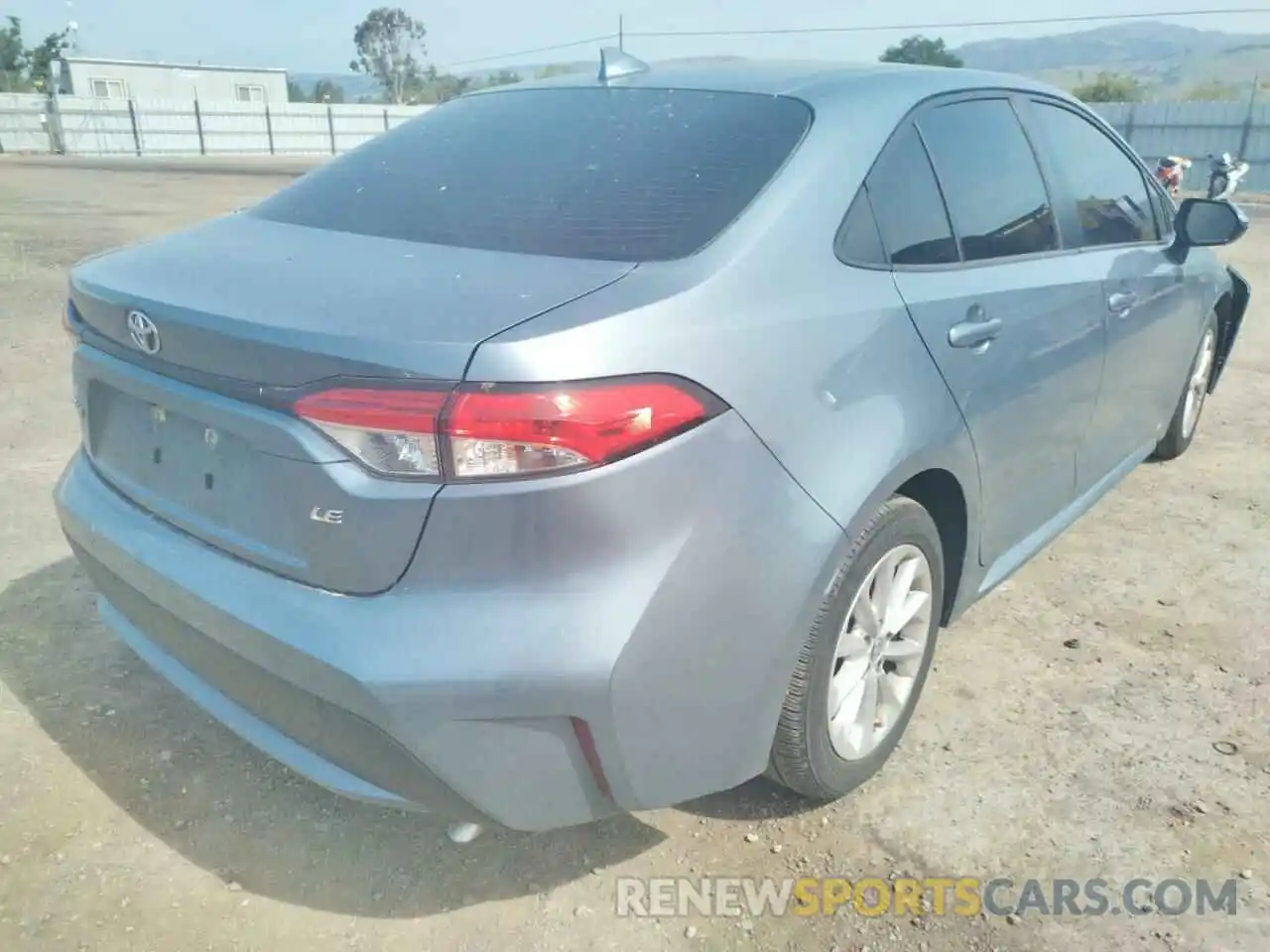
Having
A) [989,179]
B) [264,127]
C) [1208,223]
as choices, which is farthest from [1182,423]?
[264,127]

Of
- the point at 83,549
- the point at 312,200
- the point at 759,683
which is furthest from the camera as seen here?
the point at 312,200

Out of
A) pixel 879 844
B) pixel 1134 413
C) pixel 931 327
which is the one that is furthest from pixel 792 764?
pixel 1134 413

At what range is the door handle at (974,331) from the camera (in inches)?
97.1

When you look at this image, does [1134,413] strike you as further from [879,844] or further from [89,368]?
[89,368]

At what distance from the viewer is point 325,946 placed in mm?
2111

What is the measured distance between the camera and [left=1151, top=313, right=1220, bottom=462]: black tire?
180 inches

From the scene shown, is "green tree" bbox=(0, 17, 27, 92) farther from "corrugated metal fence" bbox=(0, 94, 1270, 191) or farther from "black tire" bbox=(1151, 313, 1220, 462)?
"black tire" bbox=(1151, 313, 1220, 462)

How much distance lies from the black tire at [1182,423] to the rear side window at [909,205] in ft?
8.09

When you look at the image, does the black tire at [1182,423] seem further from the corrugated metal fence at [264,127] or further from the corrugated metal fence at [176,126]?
the corrugated metal fence at [176,126]

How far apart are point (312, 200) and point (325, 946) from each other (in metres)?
1.73

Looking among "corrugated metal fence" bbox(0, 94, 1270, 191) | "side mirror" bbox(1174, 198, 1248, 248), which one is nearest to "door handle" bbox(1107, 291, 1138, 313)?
"side mirror" bbox(1174, 198, 1248, 248)

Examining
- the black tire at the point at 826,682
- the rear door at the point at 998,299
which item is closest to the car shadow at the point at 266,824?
the black tire at the point at 826,682

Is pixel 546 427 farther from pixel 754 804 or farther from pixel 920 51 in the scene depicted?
pixel 920 51

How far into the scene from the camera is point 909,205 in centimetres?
248
